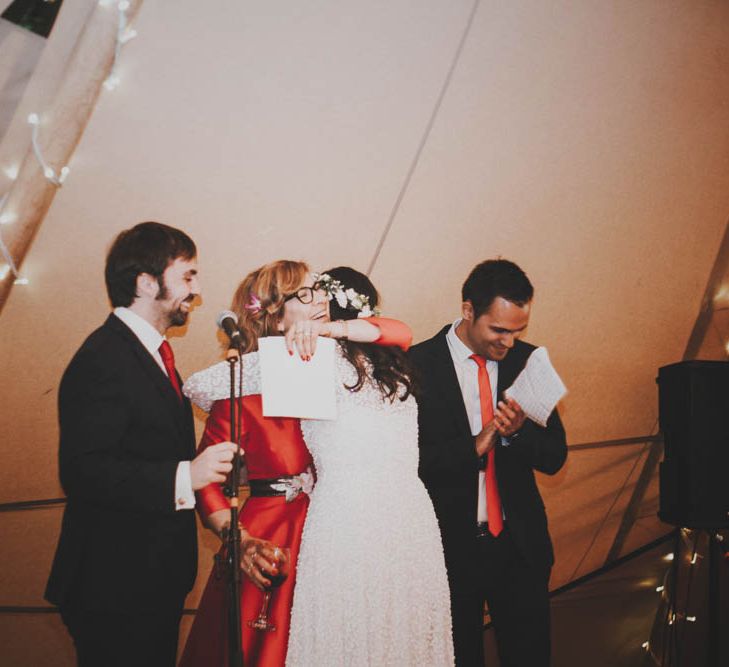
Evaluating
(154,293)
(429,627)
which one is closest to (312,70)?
(154,293)

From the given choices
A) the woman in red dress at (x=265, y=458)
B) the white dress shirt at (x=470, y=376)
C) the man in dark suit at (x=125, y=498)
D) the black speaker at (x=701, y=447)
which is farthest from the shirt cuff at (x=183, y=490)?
the black speaker at (x=701, y=447)

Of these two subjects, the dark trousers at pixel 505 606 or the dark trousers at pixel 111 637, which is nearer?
the dark trousers at pixel 111 637

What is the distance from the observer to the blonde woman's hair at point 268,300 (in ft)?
5.57

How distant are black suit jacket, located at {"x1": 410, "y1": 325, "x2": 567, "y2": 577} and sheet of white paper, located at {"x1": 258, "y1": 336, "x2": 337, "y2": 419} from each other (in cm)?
57

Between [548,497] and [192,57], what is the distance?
273cm

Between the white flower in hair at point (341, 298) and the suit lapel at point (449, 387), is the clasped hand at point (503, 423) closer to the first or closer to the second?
the suit lapel at point (449, 387)

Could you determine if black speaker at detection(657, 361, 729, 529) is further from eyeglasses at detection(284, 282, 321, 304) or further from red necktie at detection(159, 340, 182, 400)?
red necktie at detection(159, 340, 182, 400)

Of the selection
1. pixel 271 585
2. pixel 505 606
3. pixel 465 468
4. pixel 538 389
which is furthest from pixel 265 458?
pixel 505 606

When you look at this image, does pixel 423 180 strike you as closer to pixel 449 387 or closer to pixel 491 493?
pixel 449 387

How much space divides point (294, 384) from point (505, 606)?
1116mm

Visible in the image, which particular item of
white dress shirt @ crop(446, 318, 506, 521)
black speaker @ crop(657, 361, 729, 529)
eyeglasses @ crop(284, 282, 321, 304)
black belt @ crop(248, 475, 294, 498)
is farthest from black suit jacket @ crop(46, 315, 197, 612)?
black speaker @ crop(657, 361, 729, 529)

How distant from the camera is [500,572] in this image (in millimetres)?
1948

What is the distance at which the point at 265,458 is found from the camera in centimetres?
160

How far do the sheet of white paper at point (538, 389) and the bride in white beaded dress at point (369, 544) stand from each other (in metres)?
0.39
